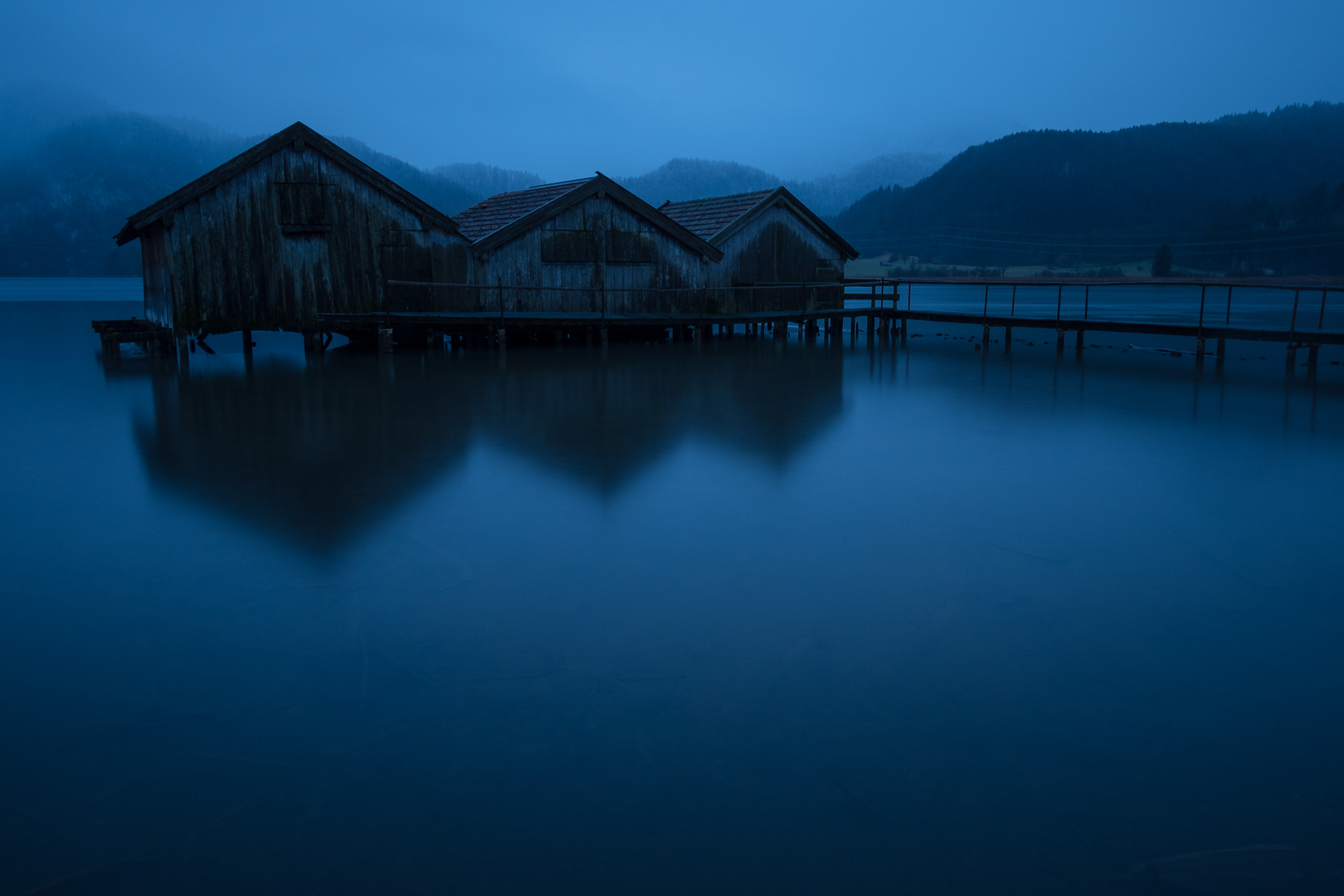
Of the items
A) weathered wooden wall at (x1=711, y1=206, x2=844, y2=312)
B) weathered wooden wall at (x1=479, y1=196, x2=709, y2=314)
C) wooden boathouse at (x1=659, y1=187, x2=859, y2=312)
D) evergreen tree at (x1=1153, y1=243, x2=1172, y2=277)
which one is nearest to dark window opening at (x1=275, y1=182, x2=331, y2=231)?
weathered wooden wall at (x1=479, y1=196, x2=709, y2=314)

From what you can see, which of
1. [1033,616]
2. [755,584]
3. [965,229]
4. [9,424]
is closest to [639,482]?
A: [755,584]

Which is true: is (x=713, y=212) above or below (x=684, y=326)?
above

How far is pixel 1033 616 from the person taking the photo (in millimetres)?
6160

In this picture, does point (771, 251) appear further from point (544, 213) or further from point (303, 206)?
point (303, 206)

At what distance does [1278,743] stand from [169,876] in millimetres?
5190

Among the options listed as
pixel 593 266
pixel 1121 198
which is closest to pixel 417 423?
pixel 593 266

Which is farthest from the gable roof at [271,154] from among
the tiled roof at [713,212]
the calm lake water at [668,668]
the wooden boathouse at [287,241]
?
the calm lake water at [668,668]

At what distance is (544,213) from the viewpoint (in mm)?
26766

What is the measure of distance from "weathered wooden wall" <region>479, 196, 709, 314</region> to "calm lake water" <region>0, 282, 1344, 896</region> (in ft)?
50.7

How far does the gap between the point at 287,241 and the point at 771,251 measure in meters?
15.9

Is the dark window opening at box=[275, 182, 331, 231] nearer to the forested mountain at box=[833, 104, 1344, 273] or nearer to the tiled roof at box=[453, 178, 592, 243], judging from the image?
the tiled roof at box=[453, 178, 592, 243]

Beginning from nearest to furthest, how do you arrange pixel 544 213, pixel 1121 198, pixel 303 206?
pixel 303 206 < pixel 544 213 < pixel 1121 198

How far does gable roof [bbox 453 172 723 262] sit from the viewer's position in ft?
86.5

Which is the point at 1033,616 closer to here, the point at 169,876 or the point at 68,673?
the point at 169,876
